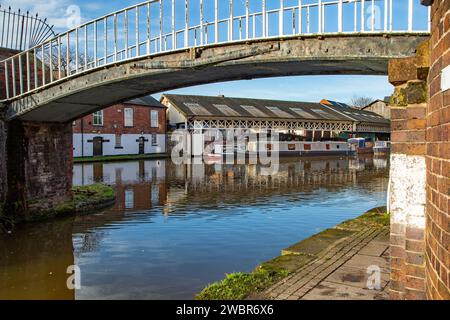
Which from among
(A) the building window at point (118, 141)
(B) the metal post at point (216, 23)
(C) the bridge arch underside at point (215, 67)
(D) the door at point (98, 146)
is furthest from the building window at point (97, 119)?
(B) the metal post at point (216, 23)

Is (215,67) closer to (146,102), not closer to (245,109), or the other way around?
(146,102)

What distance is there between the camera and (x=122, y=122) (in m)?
36.2

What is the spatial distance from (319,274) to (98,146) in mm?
31553

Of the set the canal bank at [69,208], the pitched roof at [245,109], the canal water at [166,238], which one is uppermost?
the pitched roof at [245,109]

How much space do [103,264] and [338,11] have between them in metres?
6.20

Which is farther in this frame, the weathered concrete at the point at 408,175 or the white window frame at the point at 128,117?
→ the white window frame at the point at 128,117

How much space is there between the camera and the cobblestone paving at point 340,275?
15.3 ft

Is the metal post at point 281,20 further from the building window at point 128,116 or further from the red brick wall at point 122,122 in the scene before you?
the building window at point 128,116

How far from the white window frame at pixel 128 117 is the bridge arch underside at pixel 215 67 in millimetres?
24861

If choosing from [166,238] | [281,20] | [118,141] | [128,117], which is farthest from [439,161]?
[128,117]

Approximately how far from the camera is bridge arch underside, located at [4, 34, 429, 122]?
588 cm

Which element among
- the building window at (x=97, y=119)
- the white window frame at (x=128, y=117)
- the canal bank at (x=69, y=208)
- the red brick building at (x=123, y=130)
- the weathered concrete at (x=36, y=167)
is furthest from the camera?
the white window frame at (x=128, y=117)

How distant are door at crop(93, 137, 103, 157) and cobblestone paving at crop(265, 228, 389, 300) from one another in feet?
98.4
